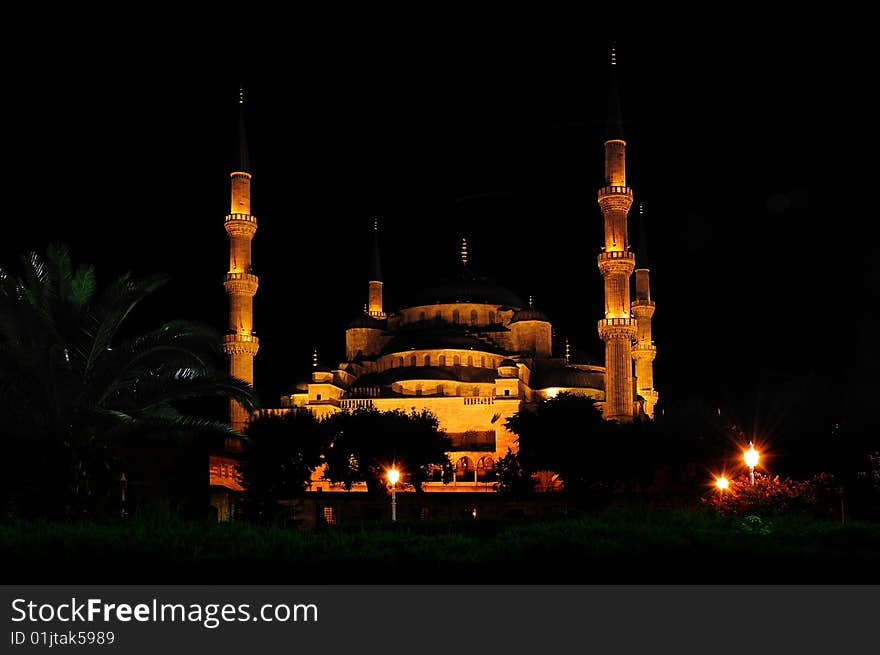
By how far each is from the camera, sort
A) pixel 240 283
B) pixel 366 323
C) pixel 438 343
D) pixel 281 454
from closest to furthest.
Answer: pixel 281 454 < pixel 240 283 < pixel 438 343 < pixel 366 323

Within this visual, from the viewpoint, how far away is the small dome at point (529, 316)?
57.9 metres

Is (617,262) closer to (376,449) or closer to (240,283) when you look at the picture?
(376,449)

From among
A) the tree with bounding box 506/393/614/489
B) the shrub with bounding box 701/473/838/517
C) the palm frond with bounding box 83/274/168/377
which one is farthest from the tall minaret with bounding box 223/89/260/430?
the palm frond with bounding box 83/274/168/377

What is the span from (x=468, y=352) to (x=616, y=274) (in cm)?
1236

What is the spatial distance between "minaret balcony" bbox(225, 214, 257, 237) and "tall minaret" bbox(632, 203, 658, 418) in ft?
66.2

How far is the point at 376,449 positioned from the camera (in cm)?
4031

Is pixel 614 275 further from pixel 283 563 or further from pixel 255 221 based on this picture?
pixel 283 563

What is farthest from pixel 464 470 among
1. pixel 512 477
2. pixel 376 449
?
pixel 376 449

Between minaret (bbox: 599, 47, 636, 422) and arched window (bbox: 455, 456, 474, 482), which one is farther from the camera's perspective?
arched window (bbox: 455, 456, 474, 482)

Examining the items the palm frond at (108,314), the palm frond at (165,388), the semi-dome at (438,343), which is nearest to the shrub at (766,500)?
the palm frond at (165,388)

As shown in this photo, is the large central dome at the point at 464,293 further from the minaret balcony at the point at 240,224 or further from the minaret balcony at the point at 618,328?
the minaret balcony at the point at 618,328

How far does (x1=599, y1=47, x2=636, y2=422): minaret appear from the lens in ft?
139

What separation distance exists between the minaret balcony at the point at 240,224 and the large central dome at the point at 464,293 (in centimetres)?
1770

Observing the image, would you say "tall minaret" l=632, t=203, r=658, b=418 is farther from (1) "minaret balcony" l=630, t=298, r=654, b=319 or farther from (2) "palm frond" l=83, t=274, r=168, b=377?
(2) "palm frond" l=83, t=274, r=168, b=377
